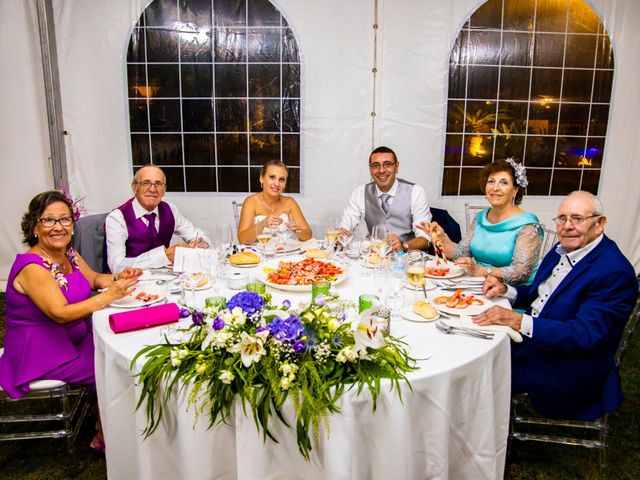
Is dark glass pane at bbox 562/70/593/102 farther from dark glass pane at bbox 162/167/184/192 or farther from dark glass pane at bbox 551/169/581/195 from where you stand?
dark glass pane at bbox 162/167/184/192

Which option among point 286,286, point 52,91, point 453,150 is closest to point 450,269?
point 286,286

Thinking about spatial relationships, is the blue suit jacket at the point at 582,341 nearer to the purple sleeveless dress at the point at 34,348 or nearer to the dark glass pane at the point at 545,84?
the purple sleeveless dress at the point at 34,348

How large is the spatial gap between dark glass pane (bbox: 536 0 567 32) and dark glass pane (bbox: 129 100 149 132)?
12.4 feet

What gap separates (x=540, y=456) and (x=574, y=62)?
383cm

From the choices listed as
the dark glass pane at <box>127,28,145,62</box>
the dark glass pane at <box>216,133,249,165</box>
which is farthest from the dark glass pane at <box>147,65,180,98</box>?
the dark glass pane at <box>216,133,249,165</box>

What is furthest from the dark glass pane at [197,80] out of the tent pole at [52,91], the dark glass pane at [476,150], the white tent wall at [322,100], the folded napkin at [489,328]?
the folded napkin at [489,328]

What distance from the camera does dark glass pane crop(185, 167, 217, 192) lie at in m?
4.94

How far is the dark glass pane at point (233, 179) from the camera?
493 centimetres

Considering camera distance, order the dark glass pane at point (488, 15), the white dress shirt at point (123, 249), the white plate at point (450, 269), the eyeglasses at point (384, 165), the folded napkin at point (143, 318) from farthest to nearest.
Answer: the dark glass pane at point (488, 15) → the eyeglasses at point (384, 165) → the white dress shirt at point (123, 249) → the white plate at point (450, 269) → the folded napkin at point (143, 318)

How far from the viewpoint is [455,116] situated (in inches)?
189

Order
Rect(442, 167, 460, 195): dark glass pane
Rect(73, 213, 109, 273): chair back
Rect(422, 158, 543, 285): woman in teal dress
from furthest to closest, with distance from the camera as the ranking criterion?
Rect(442, 167, 460, 195): dark glass pane
Rect(73, 213, 109, 273): chair back
Rect(422, 158, 543, 285): woman in teal dress

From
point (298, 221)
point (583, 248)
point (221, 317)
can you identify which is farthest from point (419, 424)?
point (298, 221)

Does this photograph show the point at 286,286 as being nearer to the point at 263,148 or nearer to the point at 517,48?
the point at 263,148

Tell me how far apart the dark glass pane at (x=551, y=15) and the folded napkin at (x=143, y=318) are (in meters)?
4.44
